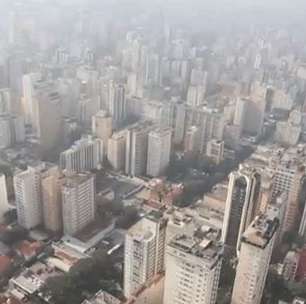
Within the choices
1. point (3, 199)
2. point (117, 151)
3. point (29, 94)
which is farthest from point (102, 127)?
point (3, 199)

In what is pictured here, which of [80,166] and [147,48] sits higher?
[147,48]

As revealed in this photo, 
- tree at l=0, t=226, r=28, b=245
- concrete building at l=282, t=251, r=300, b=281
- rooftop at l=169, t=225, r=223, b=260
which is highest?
rooftop at l=169, t=225, r=223, b=260

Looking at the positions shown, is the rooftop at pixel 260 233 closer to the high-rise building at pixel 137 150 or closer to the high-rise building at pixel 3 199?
the high-rise building at pixel 3 199

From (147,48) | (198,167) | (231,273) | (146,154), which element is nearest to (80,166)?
(146,154)

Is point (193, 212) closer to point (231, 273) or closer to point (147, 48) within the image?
point (231, 273)

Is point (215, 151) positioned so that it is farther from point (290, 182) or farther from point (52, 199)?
point (52, 199)

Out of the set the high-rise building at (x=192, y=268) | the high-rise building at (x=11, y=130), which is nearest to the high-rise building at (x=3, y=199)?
the high-rise building at (x=11, y=130)

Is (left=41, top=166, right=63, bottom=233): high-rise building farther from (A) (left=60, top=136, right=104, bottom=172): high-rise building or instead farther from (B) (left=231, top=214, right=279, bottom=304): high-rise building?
(B) (left=231, top=214, right=279, bottom=304): high-rise building

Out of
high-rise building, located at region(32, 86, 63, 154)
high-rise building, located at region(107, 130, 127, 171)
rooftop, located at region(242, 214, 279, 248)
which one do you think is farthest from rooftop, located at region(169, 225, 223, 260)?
high-rise building, located at region(32, 86, 63, 154)
